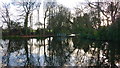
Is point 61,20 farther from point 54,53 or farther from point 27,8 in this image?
point 54,53

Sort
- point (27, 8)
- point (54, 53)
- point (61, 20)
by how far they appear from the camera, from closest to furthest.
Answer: point (54, 53) < point (27, 8) < point (61, 20)

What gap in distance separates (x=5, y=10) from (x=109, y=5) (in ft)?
5.64

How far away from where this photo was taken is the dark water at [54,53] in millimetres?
2026

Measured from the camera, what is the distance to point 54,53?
95.8 inches

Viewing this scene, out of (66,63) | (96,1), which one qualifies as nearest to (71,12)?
(96,1)

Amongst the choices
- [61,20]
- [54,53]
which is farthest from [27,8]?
[54,53]

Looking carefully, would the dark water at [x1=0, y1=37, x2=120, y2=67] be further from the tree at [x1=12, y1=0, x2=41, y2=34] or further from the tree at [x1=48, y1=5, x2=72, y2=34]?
the tree at [x1=12, y1=0, x2=41, y2=34]

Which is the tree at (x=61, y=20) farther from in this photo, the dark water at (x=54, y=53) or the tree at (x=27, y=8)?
the tree at (x=27, y=8)

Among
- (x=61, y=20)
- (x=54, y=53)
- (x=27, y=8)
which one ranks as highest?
(x=27, y=8)

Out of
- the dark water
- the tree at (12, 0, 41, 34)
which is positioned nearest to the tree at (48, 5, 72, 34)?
the dark water

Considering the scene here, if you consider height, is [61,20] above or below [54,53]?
above

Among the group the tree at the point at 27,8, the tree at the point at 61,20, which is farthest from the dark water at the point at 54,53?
the tree at the point at 27,8

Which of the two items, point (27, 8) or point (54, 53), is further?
point (27, 8)

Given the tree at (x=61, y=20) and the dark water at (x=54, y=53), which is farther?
the tree at (x=61, y=20)
